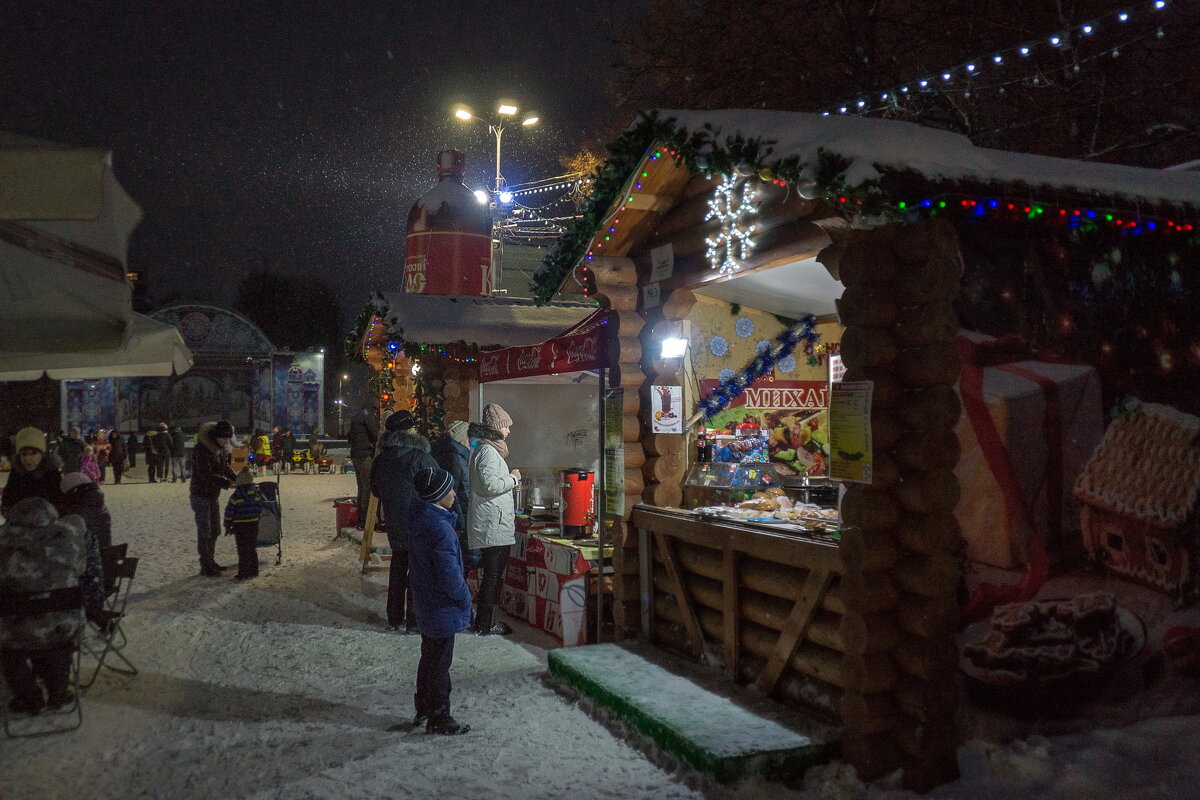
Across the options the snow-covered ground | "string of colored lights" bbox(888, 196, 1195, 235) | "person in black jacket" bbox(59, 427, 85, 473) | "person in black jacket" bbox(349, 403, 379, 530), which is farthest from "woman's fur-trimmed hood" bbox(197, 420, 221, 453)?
"person in black jacket" bbox(59, 427, 85, 473)

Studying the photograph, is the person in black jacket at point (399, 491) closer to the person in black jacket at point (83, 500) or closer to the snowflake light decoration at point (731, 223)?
the person in black jacket at point (83, 500)

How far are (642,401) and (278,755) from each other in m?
3.89

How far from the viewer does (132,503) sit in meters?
19.7

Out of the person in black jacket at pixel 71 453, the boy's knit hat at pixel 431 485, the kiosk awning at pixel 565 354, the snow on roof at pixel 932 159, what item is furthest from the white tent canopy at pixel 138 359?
the person in black jacket at pixel 71 453

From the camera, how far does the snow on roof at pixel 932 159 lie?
4.08m

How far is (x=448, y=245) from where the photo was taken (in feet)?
49.9

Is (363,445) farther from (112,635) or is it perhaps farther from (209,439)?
(112,635)

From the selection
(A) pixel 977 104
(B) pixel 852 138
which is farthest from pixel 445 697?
(A) pixel 977 104

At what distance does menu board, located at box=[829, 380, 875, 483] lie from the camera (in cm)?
428

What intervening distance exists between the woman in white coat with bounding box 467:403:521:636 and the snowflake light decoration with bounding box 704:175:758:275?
266 centimetres

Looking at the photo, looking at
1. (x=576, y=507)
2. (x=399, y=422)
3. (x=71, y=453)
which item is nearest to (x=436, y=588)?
(x=399, y=422)

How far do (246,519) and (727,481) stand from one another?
634 centimetres

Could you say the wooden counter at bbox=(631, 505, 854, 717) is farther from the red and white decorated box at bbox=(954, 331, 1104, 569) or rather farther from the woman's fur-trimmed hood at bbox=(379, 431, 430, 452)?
the woman's fur-trimmed hood at bbox=(379, 431, 430, 452)

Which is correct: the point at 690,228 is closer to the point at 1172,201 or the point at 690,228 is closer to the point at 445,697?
the point at 1172,201
